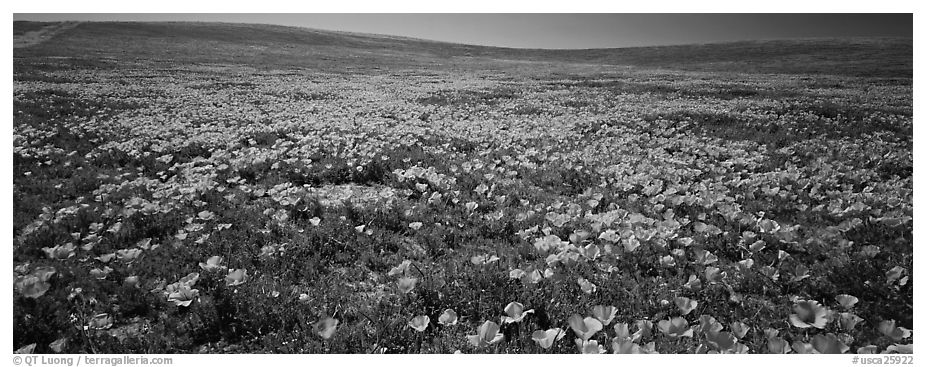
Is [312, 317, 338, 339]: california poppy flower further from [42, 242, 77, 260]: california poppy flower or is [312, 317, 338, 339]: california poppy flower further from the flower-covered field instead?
[42, 242, 77, 260]: california poppy flower

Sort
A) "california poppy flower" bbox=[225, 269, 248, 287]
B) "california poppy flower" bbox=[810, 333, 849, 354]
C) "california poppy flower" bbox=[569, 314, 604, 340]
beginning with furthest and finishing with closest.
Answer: "california poppy flower" bbox=[225, 269, 248, 287]
"california poppy flower" bbox=[569, 314, 604, 340]
"california poppy flower" bbox=[810, 333, 849, 354]

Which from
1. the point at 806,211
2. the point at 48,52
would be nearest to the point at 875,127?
the point at 806,211

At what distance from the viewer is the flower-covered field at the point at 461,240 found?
3.50m

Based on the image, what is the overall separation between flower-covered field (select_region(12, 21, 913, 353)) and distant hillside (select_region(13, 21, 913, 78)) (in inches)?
662

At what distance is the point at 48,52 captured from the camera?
30.3 meters

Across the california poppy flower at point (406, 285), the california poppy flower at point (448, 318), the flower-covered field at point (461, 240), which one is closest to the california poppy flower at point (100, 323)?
the flower-covered field at point (461, 240)

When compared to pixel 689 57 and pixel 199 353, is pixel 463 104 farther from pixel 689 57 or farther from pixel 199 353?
pixel 689 57

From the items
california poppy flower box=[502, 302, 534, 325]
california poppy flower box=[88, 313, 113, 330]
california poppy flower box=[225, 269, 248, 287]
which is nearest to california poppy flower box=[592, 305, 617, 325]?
california poppy flower box=[502, 302, 534, 325]

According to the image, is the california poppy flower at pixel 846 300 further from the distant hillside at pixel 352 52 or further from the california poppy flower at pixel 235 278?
the distant hillside at pixel 352 52

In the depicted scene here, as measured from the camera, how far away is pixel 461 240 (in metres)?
5.14

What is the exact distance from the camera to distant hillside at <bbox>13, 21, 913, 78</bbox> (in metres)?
39.8

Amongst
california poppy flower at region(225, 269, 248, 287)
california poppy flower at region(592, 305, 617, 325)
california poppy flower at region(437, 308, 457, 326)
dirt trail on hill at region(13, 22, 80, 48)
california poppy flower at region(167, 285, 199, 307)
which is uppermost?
dirt trail on hill at region(13, 22, 80, 48)

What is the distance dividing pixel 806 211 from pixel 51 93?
18651mm
